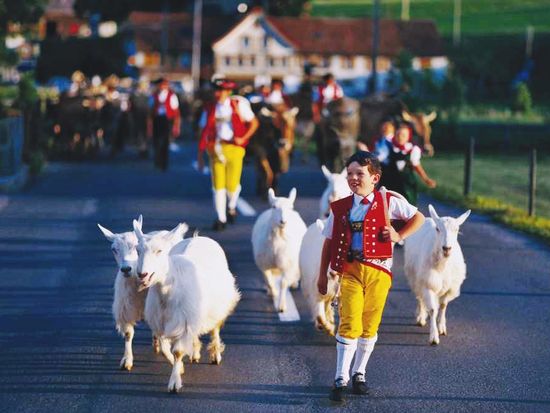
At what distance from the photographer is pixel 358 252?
8.98 m

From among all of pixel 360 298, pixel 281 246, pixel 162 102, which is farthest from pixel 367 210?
pixel 162 102

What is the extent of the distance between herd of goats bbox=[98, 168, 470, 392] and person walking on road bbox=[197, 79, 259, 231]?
4614 millimetres

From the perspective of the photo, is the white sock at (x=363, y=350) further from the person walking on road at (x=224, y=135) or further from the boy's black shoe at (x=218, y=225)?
the boy's black shoe at (x=218, y=225)

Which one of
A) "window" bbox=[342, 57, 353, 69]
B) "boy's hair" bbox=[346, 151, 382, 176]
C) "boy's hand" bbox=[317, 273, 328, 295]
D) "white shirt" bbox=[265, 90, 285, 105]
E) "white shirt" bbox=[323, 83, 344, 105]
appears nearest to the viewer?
"boy's hair" bbox=[346, 151, 382, 176]

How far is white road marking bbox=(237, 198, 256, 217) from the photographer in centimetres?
2014

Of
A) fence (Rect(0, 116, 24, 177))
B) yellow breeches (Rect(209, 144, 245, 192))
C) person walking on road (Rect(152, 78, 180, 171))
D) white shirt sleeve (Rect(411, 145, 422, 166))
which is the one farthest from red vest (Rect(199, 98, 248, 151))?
person walking on road (Rect(152, 78, 180, 171))

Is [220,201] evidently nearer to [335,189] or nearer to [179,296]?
[335,189]

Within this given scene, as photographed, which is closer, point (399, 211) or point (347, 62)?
point (399, 211)

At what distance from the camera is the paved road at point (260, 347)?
30.0 feet

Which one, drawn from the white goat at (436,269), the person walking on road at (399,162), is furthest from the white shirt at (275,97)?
the white goat at (436,269)

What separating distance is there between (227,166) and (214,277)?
787 centimetres

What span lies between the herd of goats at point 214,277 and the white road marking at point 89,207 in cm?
798

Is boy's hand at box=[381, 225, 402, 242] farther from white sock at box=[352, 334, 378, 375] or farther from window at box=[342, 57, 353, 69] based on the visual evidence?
window at box=[342, 57, 353, 69]

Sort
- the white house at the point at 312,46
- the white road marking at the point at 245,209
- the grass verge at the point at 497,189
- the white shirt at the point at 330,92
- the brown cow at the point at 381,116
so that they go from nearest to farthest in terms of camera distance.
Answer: the grass verge at the point at 497,189, the white road marking at the point at 245,209, the brown cow at the point at 381,116, the white shirt at the point at 330,92, the white house at the point at 312,46
